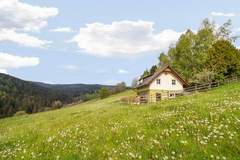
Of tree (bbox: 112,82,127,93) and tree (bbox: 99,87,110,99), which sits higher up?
tree (bbox: 112,82,127,93)

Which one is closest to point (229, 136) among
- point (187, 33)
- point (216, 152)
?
point (216, 152)

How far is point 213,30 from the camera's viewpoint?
98.2 metres

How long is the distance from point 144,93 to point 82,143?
74.6 meters

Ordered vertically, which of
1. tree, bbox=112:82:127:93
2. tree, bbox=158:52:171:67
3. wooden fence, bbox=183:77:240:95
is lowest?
wooden fence, bbox=183:77:240:95

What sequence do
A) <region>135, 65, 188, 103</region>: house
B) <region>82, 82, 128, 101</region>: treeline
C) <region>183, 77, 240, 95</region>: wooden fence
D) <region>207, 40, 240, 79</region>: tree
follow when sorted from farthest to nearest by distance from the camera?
<region>82, 82, 128, 101</region>: treeline < <region>207, 40, 240, 79</region>: tree < <region>135, 65, 188, 103</region>: house < <region>183, 77, 240, 95</region>: wooden fence

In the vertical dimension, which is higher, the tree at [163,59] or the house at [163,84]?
the tree at [163,59]

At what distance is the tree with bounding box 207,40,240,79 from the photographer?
3401 inches

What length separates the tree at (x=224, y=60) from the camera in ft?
283

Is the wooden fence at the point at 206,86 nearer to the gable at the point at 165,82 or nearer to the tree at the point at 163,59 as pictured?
the gable at the point at 165,82

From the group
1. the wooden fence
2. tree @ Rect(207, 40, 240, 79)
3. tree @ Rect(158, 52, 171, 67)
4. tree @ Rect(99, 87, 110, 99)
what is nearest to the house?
the wooden fence

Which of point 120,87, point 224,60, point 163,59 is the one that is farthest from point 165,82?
point 120,87

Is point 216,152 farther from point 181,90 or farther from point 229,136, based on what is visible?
point 181,90

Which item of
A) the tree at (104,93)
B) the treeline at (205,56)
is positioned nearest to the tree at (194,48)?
the treeline at (205,56)

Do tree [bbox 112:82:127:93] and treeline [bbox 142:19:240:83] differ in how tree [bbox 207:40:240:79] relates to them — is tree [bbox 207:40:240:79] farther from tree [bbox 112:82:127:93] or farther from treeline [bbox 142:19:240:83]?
tree [bbox 112:82:127:93]
